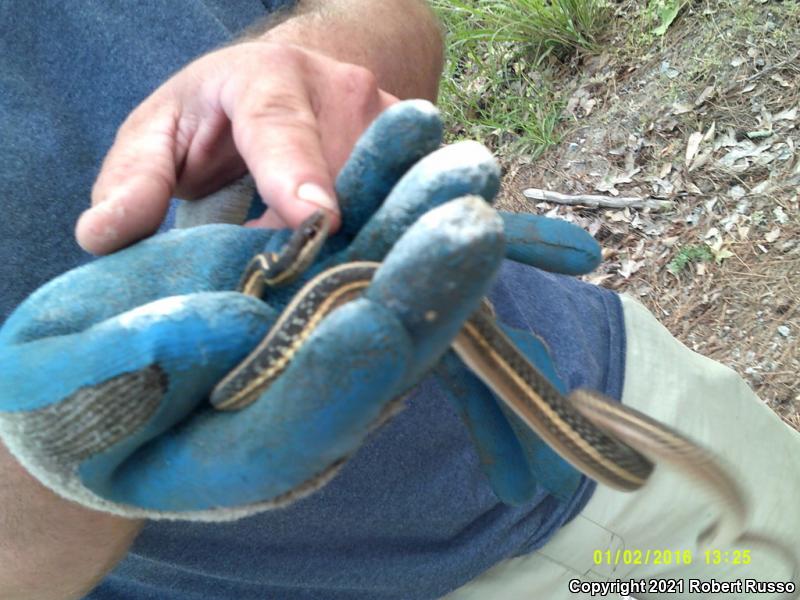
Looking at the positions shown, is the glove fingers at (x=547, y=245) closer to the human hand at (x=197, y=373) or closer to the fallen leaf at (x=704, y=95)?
the human hand at (x=197, y=373)

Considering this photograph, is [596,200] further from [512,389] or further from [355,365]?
[355,365]

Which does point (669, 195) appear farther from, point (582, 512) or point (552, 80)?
point (582, 512)

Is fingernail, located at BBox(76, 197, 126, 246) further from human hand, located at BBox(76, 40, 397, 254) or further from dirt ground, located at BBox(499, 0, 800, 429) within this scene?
dirt ground, located at BBox(499, 0, 800, 429)

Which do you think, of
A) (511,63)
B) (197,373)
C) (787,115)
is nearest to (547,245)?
(197,373)

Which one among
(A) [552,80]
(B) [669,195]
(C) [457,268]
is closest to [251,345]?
(C) [457,268]
